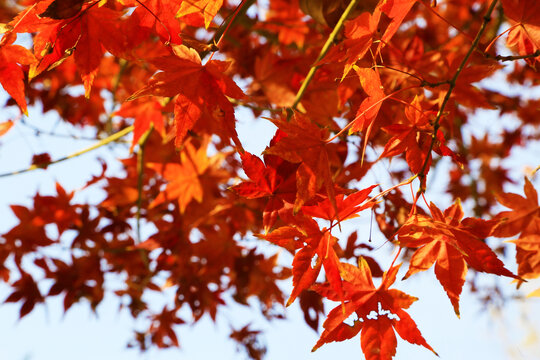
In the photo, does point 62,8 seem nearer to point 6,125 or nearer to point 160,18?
point 160,18

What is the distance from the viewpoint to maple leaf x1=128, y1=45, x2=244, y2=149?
771mm

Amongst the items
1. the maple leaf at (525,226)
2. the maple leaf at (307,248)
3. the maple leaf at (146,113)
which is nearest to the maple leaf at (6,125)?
the maple leaf at (146,113)

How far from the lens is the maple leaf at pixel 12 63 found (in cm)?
79

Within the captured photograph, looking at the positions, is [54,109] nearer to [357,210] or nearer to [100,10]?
[100,10]

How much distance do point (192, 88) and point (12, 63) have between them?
34cm

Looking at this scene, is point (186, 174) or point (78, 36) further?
point (186, 174)

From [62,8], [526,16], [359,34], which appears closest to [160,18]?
[62,8]

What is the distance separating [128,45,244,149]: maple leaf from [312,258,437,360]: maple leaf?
35 centimetres

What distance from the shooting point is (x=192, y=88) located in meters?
0.80

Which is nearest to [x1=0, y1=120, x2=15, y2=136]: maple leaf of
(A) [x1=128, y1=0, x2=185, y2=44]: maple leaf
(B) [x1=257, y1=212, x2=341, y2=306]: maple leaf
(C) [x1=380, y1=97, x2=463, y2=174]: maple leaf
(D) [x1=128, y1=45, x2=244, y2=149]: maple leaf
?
(A) [x1=128, y1=0, x2=185, y2=44]: maple leaf

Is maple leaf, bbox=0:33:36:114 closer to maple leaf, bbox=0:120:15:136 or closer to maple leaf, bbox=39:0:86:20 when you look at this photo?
maple leaf, bbox=39:0:86:20

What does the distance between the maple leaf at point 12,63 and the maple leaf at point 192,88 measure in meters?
0.24

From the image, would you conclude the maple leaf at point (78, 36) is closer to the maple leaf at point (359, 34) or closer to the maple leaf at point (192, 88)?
the maple leaf at point (192, 88)

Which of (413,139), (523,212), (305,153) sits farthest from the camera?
(523,212)
